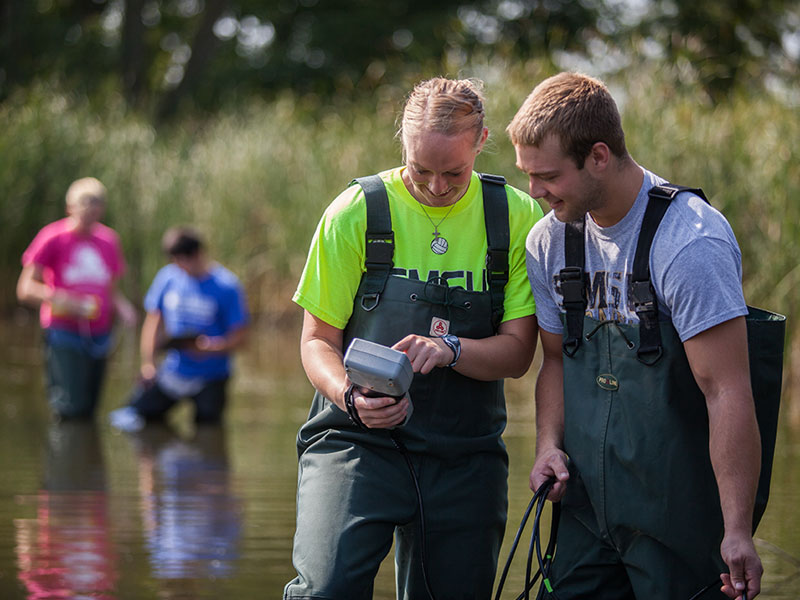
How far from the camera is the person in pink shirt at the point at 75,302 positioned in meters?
9.99

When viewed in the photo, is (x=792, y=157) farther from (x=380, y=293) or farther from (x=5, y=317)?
(x=5, y=317)

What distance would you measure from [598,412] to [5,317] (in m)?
16.5

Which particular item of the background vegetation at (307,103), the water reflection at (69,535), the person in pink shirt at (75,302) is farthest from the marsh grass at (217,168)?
the water reflection at (69,535)

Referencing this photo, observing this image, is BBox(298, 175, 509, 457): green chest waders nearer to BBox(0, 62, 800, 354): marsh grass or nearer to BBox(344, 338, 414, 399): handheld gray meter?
BBox(344, 338, 414, 399): handheld gray meter

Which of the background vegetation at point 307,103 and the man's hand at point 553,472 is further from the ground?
the background vegetation at point 307,103

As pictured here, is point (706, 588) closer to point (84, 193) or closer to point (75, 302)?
point (75, 302)

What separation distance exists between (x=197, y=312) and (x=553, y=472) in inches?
265

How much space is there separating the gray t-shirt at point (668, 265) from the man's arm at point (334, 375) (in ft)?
1.93

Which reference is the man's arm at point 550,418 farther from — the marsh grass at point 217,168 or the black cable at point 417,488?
the marsh grass at point 217,168

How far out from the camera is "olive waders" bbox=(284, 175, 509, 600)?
357 centimetres

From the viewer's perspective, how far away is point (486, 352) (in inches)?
142

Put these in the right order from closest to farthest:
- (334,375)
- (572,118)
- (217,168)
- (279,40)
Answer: (572,118)
(334,375)
(217,168)
(279,40)

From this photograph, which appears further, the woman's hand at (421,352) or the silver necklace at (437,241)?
the silver necklace at (437,241)

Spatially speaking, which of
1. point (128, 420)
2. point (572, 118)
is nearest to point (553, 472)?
point (572, 118)
